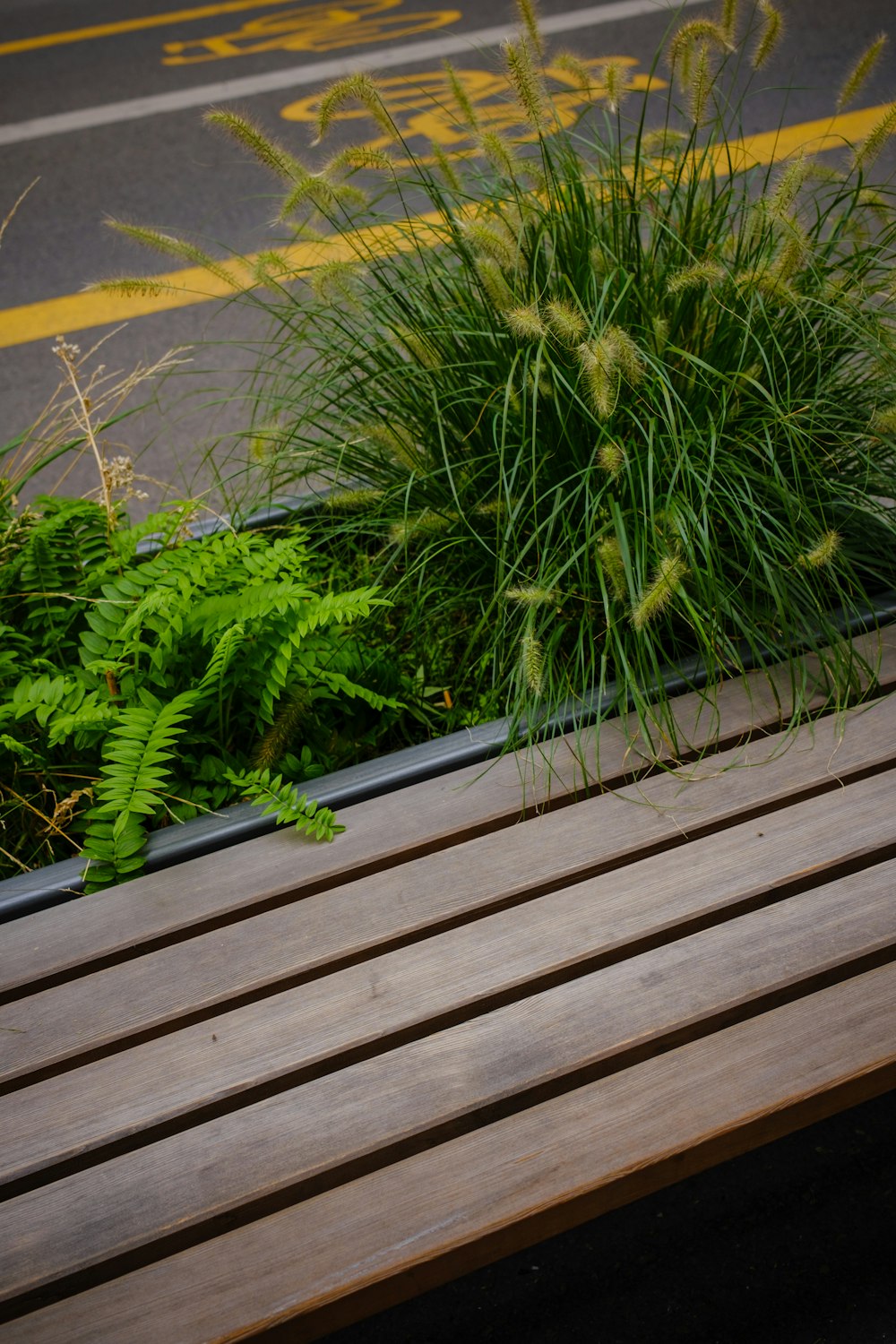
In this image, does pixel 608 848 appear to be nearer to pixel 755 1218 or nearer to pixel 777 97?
pixel 755 1218

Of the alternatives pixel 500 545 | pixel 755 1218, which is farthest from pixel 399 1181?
pixel 500 545

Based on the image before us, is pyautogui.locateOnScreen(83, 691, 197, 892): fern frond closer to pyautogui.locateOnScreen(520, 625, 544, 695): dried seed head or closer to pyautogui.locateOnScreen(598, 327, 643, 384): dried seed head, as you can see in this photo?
pyautogui.locateOnScreen(520, 625, 544, 695): dried seed head

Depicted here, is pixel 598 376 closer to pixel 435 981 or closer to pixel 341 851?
pixel 341 851

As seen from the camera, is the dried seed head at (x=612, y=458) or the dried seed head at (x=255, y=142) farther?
the dried seed head at (x=255, y=142)

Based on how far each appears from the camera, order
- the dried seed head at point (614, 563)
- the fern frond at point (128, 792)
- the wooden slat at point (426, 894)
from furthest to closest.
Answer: the dried seed head at point (614, 563) < the fern frond at point (128, 792) < the wooden slat at point (426, 894)

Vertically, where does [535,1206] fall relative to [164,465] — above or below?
below

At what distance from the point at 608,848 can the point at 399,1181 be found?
578 mm

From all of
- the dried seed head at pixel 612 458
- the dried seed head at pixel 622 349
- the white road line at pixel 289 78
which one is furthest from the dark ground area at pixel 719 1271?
the white road line at pixel 289 78

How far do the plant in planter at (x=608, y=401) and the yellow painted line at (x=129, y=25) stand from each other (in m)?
6.82

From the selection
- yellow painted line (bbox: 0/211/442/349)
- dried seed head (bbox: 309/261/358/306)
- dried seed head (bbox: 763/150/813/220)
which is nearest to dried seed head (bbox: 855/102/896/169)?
dried seed head (bbox: 763/150/813/220)

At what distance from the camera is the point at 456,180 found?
2242 millimetres

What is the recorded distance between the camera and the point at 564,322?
6.17 feet

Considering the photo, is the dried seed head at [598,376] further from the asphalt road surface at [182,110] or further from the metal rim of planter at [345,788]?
the asphalt road surface at [182,110]

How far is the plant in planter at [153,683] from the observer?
73.3 inches
